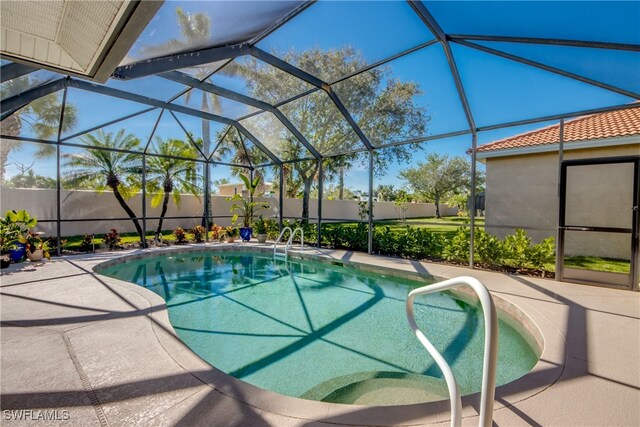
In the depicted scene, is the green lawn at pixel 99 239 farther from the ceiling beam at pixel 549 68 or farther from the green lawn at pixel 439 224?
the ceiling beam at pixel 549 68

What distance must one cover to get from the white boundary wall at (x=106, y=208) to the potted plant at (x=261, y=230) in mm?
1092

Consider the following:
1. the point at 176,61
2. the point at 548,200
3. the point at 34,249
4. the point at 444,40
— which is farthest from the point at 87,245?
the point at 548,200

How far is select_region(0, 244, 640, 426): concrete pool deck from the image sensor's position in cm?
195

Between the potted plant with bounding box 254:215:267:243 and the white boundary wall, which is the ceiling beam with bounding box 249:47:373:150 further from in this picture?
the potted plant with bounding box 254:215:267:243

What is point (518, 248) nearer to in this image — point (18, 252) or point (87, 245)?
point (18, 252)

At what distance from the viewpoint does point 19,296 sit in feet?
14.4

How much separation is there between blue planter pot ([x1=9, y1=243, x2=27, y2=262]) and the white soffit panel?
642 centimetres

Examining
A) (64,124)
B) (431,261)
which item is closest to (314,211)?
(431,261)

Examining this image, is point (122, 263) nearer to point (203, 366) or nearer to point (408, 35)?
point (203, 366)

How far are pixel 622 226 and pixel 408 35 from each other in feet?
18.1

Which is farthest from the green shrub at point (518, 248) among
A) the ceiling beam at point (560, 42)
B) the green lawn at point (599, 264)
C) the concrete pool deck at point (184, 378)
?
the ceiling beam at point (560, 42)

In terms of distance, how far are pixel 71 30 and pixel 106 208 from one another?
43.5ft

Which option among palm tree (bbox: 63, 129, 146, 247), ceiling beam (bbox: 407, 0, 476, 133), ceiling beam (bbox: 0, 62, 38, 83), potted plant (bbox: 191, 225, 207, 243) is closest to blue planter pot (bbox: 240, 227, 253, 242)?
potted plant (bbox: 191, 225, 207, 243)

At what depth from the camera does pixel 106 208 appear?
42.5 ft
